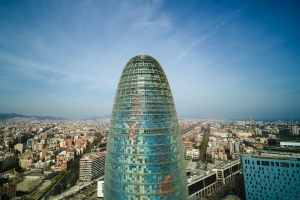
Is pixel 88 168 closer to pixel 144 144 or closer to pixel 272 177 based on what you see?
pixel 144 144

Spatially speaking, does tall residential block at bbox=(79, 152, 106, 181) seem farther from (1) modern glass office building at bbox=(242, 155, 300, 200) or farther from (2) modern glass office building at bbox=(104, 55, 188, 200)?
(2) modern glass office building at bbox=(104, 55, 188, 200)

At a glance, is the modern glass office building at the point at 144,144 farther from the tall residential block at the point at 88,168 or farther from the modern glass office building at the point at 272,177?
the tall residential block at the point at 88,168

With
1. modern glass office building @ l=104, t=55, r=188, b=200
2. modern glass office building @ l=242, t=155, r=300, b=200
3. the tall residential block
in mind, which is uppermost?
modern glass office building @ l=104, t=55, r=188, b=200

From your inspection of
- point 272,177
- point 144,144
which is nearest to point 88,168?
point 144,144

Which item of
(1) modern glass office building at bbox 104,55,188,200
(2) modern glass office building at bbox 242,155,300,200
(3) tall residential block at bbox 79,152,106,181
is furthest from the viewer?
(3) tall residential block at bbox 79,152,106,181

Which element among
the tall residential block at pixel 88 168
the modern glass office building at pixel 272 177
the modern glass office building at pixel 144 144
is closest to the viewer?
the modern glass office building at pixel 144 144

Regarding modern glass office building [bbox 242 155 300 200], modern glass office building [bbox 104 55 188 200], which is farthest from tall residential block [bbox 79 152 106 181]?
modern glass office building [bbox 104 55 188 200]

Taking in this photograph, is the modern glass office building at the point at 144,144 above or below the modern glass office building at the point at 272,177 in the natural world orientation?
above

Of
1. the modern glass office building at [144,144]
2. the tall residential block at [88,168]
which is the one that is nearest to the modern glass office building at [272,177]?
the modern glass office building at [144,144]

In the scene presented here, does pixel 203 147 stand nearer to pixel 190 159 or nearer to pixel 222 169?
pixel 190 159

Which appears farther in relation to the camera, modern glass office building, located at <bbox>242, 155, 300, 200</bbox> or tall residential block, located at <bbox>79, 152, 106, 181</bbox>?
tall residential block, located at <bbox>79, 152, 106, 181</bbox>
